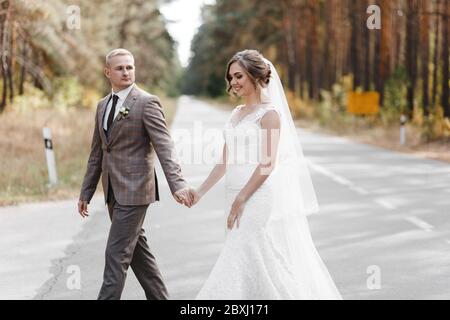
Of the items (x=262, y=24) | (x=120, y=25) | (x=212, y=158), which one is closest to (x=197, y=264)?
(x=212, y=158)

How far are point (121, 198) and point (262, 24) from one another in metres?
56.2

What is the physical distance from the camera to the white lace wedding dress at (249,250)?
16.4 feet

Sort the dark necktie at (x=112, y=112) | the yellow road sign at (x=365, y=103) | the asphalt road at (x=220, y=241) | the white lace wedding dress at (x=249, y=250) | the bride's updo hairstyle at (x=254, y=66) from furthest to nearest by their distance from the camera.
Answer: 1. the yellow road sign at (x=365, y=103)
2. the asphalt road at (x=220, y=241)
3. the dark necktie at (x=112, y=112)
4. the white lace wedding dress at (x=249, y=250)
5. the bride's updo hairstyle at (x=254, y=66)

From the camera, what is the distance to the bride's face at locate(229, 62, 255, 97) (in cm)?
492

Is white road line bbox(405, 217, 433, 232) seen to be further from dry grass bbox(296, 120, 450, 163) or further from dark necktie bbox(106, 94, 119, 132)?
dry grass bbox(296, 120, 450, 163)

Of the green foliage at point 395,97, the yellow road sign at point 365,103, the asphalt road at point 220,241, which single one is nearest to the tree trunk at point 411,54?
the green foliage at point 395,97

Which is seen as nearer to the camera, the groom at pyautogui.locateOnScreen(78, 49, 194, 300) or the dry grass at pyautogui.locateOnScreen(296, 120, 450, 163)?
the groom at pyautogui.locateOnScreen(78, 49, 194, 300)

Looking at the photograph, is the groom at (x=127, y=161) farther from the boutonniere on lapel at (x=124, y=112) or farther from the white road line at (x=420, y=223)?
the white road line at (x=420, y=223)

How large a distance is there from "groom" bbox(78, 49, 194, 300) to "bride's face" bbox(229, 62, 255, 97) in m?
0.57

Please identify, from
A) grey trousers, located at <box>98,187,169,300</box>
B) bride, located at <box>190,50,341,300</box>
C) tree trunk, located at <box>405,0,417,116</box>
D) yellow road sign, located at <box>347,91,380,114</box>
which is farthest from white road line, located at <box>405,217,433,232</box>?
yellow road sign, located at <box>347,91,380,114</box>

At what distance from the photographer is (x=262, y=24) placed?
60.0 metres

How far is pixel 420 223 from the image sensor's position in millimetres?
9633

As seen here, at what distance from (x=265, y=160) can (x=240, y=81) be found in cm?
56
